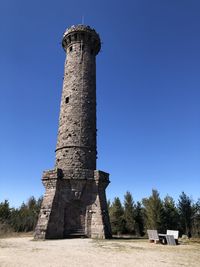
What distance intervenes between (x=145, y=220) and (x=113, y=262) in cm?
2304

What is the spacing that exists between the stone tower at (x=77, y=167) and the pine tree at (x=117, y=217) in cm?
1516

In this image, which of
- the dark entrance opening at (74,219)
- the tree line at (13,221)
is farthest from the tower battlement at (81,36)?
the tree line at (13,221)

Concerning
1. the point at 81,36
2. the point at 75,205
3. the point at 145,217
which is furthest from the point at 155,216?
the point at 81,36

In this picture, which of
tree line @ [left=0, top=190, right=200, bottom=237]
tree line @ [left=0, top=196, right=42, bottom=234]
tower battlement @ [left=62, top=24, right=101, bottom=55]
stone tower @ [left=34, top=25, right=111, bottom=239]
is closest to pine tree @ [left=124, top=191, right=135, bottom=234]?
tree line @ [left=0, top=190, right=200, bottom=237]

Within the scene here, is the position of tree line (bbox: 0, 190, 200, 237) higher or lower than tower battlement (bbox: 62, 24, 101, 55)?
lower

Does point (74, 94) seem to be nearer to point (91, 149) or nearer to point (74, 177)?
point (91, 149)

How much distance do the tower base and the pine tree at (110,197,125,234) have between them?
15.2m

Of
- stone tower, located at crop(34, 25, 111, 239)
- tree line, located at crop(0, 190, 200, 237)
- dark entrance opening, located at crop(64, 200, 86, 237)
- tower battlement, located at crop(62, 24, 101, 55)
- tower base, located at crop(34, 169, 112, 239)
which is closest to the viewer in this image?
tower base, located at crop(34, 169, 112, 239)

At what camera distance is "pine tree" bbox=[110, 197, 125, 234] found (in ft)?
101

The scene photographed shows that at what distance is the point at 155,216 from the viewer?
27906 mm

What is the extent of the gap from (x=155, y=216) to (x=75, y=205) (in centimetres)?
1369

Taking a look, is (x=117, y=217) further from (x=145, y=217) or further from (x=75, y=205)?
(x=75, y=205)

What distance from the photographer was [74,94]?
19641mm

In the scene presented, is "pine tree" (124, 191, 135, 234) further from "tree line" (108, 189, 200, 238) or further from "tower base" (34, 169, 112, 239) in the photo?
"tower base" (34, 169, 112, 239)
